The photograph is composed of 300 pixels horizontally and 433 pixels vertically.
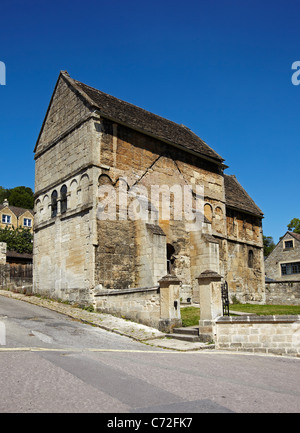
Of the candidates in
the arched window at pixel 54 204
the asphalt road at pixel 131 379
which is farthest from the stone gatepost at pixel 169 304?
the arched window at pixel 54 204

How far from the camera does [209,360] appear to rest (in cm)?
923

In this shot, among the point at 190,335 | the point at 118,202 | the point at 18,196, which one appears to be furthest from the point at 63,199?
the point at 18,196

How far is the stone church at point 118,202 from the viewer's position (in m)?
18.1

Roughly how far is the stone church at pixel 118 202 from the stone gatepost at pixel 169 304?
1.50 metres

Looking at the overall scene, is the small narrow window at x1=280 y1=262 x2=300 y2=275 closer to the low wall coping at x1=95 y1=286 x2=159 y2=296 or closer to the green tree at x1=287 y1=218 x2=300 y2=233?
the green tree at x1=287 y1=218 x2=300 y2=233

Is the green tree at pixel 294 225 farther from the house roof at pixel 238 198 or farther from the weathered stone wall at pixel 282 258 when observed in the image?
the house roof at pixel 238 198

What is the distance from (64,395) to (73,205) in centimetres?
1461

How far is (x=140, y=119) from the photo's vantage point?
22.4 metres

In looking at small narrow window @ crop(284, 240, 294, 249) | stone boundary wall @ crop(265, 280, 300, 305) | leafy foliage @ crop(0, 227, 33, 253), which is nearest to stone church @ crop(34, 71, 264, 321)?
stone boundary wall @ crop(265, 280, 300, 305)

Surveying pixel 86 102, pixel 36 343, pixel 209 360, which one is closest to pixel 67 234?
pixel 86 102

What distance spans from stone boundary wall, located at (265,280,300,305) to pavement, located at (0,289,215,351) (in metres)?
16.2

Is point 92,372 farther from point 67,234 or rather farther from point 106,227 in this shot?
point 67,234

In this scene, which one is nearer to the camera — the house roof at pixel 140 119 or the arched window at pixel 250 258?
the house roof at pixel 140 119

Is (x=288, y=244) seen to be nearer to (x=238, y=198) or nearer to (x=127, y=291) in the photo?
(x=238, y=198)
